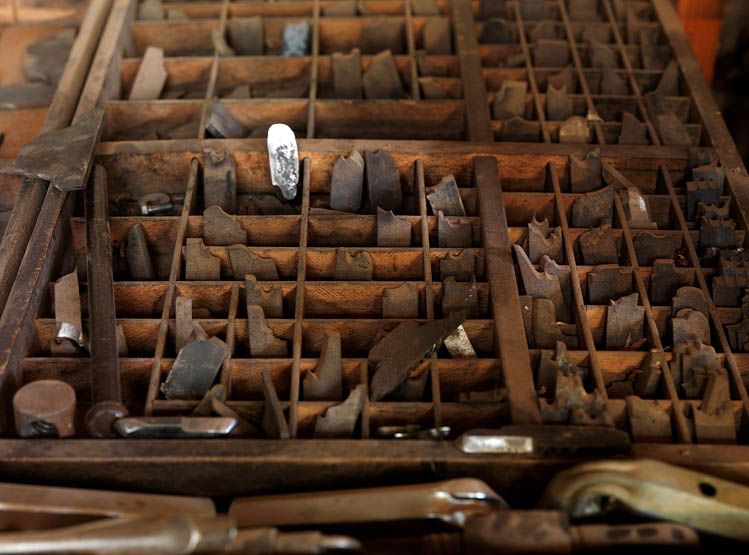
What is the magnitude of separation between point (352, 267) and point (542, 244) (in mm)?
729

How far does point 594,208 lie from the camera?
335cm

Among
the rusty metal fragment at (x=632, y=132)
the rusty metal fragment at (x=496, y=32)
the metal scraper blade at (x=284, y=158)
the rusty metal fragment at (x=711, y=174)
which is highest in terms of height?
the rusty metal fragment at (x=496, y=32)

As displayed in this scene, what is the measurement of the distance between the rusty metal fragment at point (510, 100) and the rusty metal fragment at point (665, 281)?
109 cm

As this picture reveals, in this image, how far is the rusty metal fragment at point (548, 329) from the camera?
9.72 ft

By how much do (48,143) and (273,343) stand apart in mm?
1352

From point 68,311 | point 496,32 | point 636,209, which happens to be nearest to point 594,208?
point 636,209

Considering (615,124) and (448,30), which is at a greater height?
(448,30)

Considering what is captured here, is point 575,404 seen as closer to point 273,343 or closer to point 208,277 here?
point 273,343

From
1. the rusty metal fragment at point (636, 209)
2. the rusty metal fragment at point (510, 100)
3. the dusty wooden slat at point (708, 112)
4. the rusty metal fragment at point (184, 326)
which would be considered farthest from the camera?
the rusty metal fragment at point (510, 100)

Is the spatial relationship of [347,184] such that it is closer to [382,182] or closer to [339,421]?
[382,182]

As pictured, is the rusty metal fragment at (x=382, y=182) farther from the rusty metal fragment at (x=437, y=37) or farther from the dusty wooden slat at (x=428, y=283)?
the rusty metal fragment at (x=437, y=37)

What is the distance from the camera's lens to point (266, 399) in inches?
106

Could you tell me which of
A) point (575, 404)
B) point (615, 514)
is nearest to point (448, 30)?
point (575, 404)

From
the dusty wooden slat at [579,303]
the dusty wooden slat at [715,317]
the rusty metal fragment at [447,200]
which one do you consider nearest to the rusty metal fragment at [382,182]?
the rusty metal fragment at [447,200]
